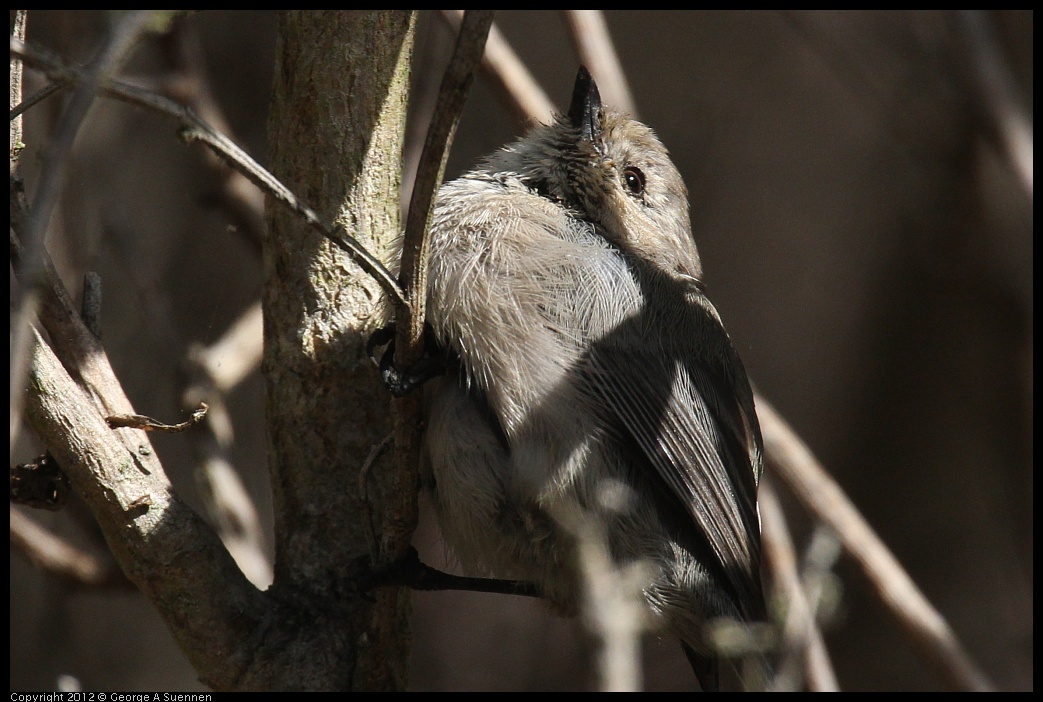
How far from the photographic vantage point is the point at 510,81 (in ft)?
10.5

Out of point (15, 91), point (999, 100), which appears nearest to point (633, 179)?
point (999, 100)

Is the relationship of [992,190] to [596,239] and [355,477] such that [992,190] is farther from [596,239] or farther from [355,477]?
[355,477]

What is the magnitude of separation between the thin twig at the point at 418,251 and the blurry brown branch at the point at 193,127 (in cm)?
11

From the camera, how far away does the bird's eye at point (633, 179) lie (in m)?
2.87

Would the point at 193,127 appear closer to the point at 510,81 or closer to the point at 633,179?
the point at 633,179

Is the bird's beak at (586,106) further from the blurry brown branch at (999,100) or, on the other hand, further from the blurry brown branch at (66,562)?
the blurry brown branch at (66,562)

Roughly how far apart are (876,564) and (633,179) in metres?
1.39

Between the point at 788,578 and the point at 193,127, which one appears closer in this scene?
the point at 193,127

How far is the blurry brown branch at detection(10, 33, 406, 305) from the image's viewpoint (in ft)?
4.13

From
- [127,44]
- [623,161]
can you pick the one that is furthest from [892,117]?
[127,44]

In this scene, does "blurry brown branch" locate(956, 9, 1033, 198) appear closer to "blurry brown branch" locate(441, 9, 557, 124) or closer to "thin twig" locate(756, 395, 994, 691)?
"thin twig" locate(756, 395, 994, 691)

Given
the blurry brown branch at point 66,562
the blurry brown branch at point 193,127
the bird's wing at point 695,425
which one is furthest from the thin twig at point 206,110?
the blurry brown branch at point 193,127

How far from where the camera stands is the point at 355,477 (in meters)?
2.31

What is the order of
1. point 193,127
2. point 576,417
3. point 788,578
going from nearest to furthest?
1. point 193,127
2. point 576,417
3. point 788,578
